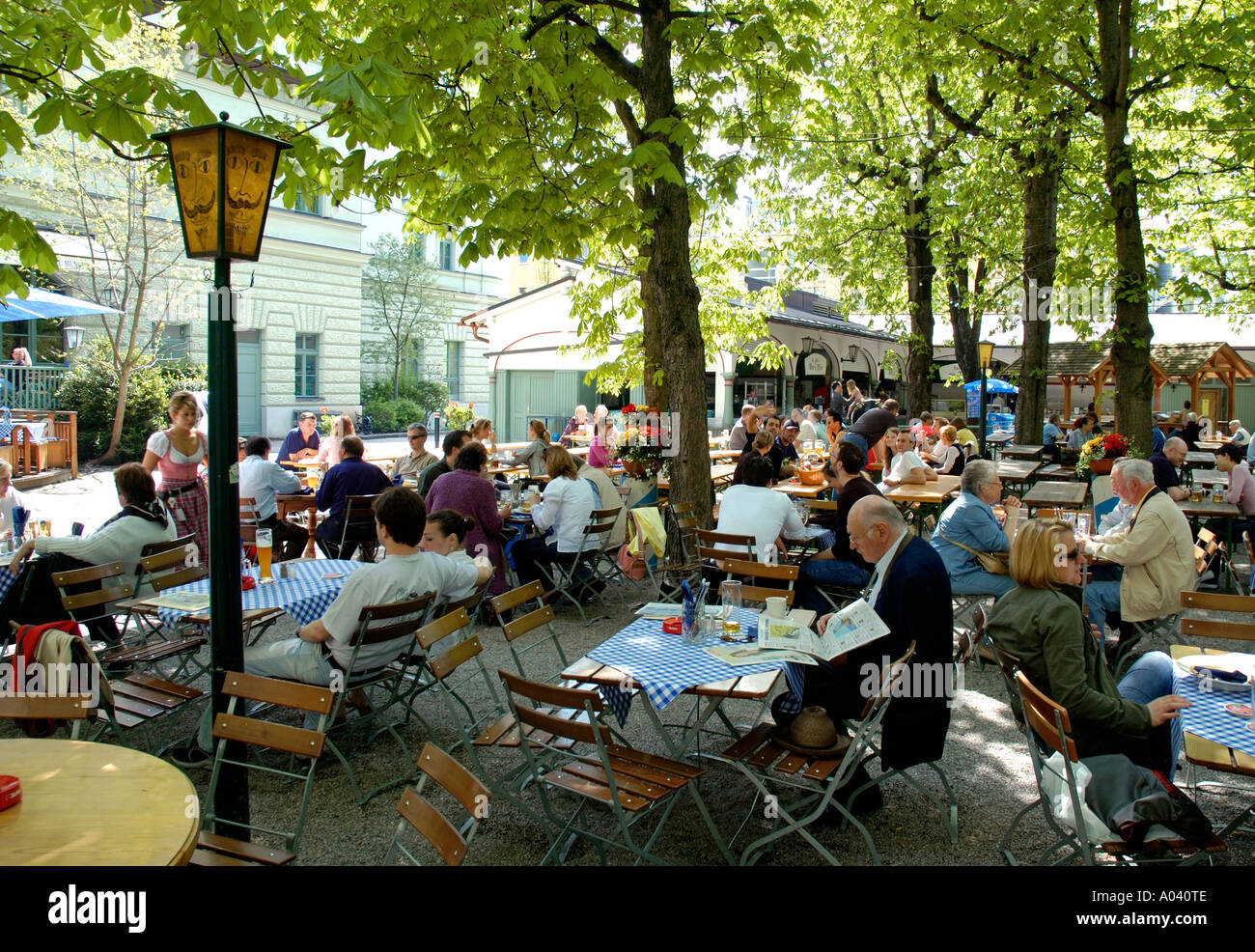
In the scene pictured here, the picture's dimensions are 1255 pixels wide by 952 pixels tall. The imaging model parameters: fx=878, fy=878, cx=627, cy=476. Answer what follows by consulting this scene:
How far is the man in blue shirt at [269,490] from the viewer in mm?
8523

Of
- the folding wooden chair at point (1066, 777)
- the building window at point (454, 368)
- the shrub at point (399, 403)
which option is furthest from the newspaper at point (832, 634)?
the building window at point (454, 368)

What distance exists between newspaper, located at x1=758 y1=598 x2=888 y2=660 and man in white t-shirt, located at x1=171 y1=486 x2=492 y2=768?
1.81 metres

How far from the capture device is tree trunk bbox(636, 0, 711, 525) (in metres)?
8.05

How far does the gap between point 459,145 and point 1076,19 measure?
7.41m

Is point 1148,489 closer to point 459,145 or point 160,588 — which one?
point 459,145

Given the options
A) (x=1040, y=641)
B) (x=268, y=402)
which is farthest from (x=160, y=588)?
(x=268, y=402)

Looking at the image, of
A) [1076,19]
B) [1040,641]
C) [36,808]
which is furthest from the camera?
[1076,19]

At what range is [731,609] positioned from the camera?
480 cm

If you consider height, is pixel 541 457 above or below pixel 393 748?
above

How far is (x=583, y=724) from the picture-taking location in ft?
10.6

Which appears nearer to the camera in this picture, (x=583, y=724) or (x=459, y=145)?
(x=583, y=724)

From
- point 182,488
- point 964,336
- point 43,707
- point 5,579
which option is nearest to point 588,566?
point 182,488

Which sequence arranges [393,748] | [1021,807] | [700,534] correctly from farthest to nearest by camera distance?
[700,534] → [393,748] → [1021,807]

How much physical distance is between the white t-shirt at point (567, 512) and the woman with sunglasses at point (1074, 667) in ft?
14.4
